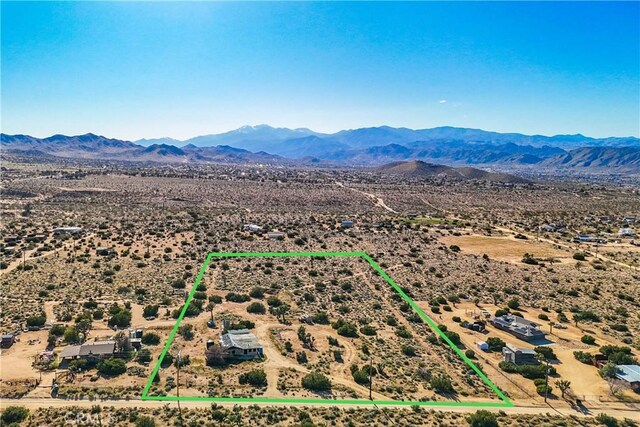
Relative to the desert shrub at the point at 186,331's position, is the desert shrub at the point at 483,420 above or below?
below

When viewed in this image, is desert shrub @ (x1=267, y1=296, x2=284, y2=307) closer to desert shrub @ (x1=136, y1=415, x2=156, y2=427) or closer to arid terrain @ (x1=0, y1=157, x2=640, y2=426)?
arid terrain @ (x1=0, y1=157, x2=640, y2=426)

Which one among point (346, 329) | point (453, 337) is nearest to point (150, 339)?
point (346, 329)

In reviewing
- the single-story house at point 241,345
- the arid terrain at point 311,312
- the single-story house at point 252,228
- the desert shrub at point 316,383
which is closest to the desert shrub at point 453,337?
the arid terrain at point 311,312

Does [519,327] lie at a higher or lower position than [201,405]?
higher

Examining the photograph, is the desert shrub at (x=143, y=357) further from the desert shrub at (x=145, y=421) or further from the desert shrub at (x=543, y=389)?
the desert shrub at (x=543, y=389)

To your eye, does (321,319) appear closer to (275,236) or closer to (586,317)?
(586,317)

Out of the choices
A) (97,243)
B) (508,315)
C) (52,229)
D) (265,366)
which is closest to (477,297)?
(508,315)
